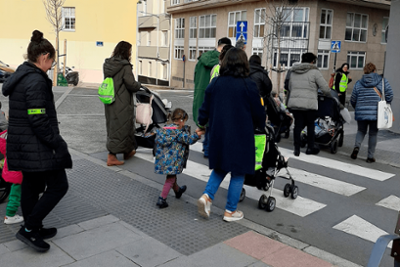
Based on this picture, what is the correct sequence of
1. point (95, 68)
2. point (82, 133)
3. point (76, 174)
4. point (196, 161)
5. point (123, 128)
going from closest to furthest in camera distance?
1. point (76, 174)
2. point (123, 128)
3. point (196, 161)
4. point (82, 133)
5. point (95, 68)

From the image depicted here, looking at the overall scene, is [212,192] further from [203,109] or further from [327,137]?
[327,137]

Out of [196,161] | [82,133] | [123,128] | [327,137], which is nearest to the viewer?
[123,128]

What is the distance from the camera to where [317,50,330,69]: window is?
32.8 meters

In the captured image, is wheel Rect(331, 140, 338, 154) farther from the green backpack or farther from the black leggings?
the black leggings

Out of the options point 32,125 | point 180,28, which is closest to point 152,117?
point 32,125

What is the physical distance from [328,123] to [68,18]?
95.2 ft

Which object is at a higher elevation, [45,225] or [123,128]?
[123,128]

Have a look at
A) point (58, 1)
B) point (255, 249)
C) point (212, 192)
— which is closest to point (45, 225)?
point (212, 192)

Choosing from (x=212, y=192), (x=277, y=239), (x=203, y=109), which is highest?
(x=203, y=109)

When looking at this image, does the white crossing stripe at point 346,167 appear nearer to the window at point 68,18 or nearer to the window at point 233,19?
the window at point 68,18

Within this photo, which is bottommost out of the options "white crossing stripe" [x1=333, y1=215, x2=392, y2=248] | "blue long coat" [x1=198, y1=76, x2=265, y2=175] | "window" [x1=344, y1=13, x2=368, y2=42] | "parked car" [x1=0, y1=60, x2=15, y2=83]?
"white crossing stripe" [x1=333, y1=215, x2=392, y2=248]

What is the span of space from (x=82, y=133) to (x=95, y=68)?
2586 centimetres

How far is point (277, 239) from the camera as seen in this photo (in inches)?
182

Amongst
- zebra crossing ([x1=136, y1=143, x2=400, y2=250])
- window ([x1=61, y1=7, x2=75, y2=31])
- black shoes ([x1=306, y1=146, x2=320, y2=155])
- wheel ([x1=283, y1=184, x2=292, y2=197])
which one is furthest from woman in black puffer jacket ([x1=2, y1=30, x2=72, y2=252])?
window ([x1=61, y1=7, x2=75, y2=31])
